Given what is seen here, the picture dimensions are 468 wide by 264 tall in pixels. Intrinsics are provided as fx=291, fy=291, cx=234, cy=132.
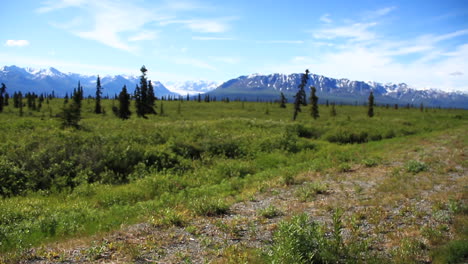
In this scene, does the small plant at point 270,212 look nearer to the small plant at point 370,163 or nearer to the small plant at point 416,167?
the small plant at point 416,167

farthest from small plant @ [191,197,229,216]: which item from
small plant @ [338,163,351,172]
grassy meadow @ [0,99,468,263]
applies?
small plant @ [338,163,351,172]

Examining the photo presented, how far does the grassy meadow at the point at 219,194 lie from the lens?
6.71 metres

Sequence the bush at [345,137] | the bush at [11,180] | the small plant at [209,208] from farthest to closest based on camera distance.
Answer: the bush at [345,137] < the bush at [11,180] < the small plant at [209,208]

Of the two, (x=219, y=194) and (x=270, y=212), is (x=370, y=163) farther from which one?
(x=270, y=212)

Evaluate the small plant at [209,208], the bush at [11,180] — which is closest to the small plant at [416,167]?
the small plant at [209,208]

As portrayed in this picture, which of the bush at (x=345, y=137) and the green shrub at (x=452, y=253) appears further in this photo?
the bush at (x=345, y=137)

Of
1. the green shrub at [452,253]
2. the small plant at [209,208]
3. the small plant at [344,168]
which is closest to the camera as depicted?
the green shrub at [452,253]

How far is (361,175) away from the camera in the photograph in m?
14.4

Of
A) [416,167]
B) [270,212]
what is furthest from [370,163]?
[270,212]

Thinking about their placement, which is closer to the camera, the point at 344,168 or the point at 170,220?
the point at 170,220

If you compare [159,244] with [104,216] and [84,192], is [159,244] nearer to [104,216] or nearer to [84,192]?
[104,216]

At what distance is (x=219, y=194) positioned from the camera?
40.2 ft

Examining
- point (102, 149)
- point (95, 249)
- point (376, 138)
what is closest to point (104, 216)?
point (95, 249)

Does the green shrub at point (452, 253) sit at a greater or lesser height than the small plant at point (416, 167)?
lesser
